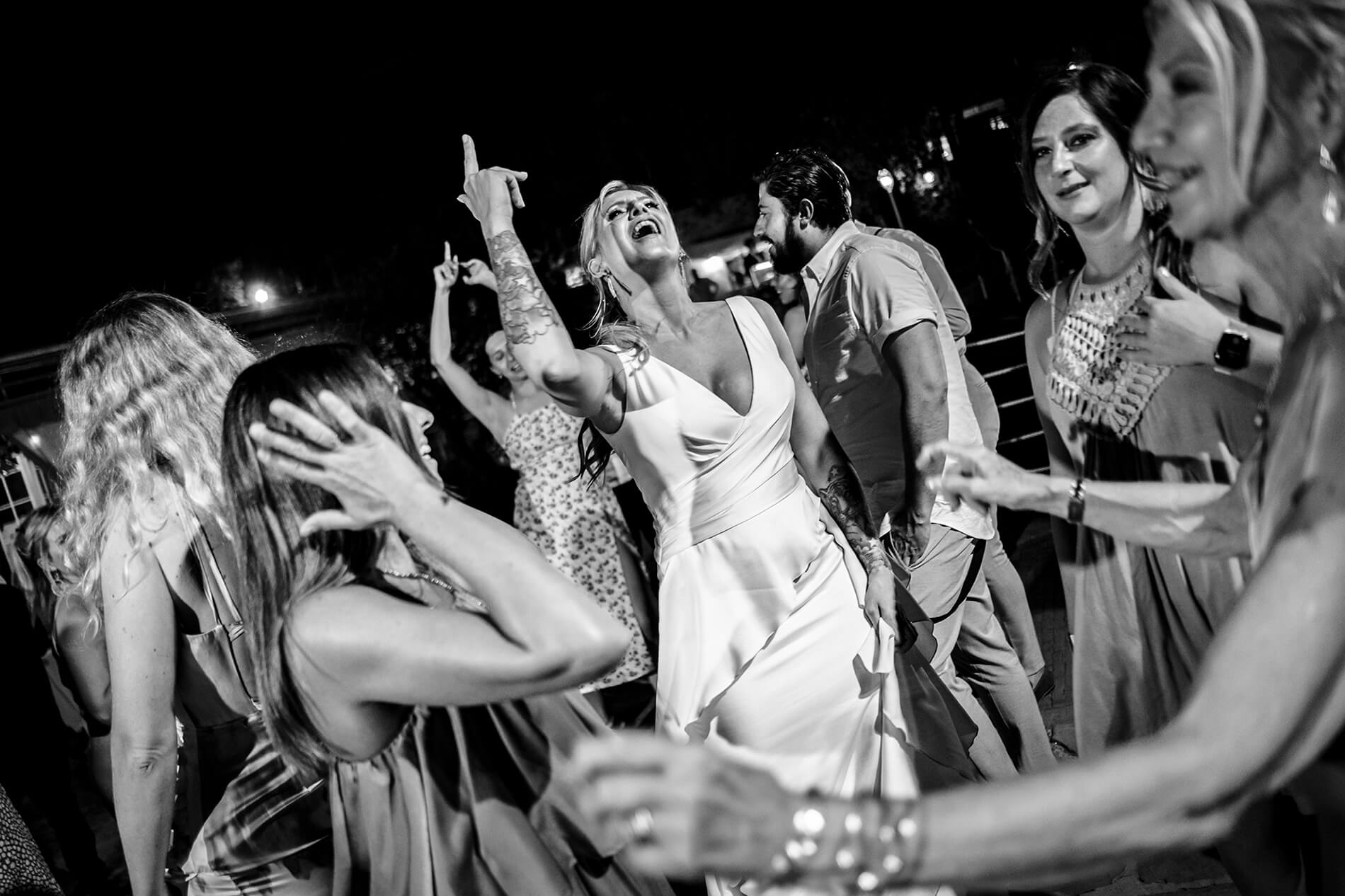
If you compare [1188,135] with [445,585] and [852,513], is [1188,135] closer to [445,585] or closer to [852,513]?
[445,585]

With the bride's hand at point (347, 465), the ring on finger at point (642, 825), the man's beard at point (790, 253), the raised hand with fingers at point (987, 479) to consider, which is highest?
the man's beard at point (790, 253)

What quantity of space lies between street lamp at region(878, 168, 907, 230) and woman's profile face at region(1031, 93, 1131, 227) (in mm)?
14165

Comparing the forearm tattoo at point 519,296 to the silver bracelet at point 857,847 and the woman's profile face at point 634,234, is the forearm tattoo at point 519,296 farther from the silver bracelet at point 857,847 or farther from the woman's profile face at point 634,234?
the silver bracelet at point 857,847

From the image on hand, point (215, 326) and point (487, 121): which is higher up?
point (487, 121)

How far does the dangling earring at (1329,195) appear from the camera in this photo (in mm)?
1131

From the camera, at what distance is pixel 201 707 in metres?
2.50

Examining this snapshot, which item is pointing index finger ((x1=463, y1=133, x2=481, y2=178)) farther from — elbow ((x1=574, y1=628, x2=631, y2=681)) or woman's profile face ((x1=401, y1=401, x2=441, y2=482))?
elbow ((x1=574, y1=628, x2=631, y2=681))

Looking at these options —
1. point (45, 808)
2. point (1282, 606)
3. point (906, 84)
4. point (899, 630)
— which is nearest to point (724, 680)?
point (899, 630)

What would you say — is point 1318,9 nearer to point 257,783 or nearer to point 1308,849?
point 1308,849

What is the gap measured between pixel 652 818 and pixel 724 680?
1827 millimetres

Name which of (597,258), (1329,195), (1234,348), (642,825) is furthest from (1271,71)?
(597,258)

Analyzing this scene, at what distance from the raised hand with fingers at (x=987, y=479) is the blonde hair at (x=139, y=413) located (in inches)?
71.0

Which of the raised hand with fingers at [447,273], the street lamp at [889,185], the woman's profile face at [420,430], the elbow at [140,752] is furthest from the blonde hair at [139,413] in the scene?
the street lamp at [889,185]

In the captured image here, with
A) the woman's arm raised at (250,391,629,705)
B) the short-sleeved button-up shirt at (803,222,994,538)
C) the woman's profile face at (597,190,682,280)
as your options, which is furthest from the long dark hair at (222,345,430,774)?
the short-sleeved button-up shirt at (803,222,994,538)
